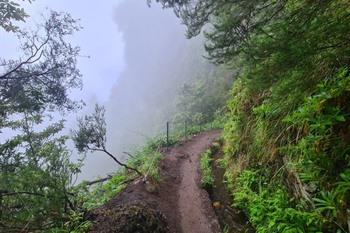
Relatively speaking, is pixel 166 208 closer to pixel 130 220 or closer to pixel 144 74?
pixel 130 220

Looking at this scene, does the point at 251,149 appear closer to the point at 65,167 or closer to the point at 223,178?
the point at 223,178

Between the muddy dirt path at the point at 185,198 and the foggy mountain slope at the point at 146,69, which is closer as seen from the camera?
the muddy dirt path at the point at 185,198

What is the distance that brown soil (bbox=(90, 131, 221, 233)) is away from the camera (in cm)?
638

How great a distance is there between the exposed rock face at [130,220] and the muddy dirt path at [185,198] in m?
0.56

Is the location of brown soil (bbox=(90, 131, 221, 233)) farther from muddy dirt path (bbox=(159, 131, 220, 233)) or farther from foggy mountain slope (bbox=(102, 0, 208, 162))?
foggy mountain slope (bbox=(102, 0, 208, 162))

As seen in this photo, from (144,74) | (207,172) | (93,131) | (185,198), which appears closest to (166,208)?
(185,198)

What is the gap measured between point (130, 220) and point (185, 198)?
96.2 inches

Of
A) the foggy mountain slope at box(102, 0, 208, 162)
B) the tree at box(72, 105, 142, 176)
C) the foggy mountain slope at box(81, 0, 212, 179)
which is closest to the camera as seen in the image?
the tree at box(72, 105, 142, 176)

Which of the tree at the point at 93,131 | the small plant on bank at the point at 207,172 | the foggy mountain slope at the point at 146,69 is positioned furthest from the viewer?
the foggy mountain slope at the point at 146,69

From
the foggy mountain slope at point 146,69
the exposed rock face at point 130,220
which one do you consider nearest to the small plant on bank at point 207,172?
the exposed rock face at point 130,220

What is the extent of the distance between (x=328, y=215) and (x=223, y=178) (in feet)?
16.3

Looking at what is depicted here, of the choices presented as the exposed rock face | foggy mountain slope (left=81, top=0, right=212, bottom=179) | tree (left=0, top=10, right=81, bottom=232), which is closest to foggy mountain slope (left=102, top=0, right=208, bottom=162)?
foggy mountain slope (left=81, top=0, right=212, bottom=179)

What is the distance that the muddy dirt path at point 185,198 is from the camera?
7176mm

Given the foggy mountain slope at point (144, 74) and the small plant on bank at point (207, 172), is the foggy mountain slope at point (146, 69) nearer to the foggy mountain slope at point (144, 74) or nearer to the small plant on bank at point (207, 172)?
the foggy mountain slope at point (144, 74)
